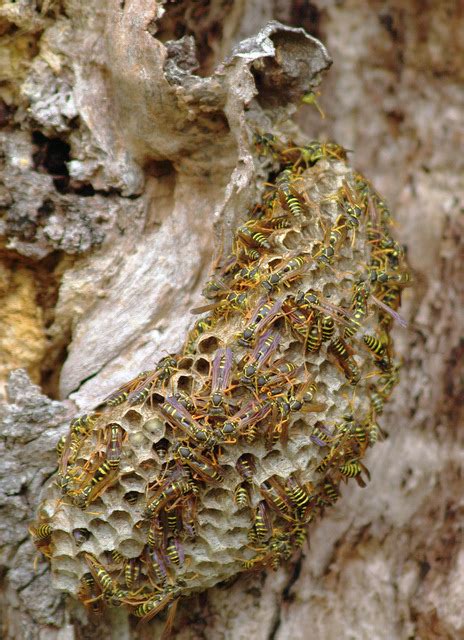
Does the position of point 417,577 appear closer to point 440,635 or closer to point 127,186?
point 440,635

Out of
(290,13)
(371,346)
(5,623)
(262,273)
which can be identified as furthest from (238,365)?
(290,13)

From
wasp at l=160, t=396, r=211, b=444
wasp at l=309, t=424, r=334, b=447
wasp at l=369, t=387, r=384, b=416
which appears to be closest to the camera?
wasp at l=160, t=396, r=211, b=444

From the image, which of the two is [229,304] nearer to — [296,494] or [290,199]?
[290,199]

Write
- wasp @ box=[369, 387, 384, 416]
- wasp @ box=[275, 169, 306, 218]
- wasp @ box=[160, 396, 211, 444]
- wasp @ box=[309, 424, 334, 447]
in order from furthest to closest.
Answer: wasp @ box=[369, 387, 384, 416]
wasp @ box=[275, 169, 306, 218]
wasp @ box=[309, 424, 334, 447]
wasp @ box=[160, 396, 211, 444]

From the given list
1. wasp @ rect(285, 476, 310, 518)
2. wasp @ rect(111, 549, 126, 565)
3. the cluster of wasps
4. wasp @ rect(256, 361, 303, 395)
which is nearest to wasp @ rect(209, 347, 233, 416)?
the cluster of wasps

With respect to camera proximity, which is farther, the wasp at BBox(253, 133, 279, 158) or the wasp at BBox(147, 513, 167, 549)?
the wasp at BBox(253, 133, 279, 158)

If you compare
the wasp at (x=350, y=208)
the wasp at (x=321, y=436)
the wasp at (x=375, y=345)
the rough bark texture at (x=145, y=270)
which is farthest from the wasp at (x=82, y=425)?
the wasp at (x=350, y=208)

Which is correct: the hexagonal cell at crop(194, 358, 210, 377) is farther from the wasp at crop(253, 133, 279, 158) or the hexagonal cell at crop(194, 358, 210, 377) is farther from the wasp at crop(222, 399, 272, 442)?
the wasp at crop(253, 133, 279, 158)

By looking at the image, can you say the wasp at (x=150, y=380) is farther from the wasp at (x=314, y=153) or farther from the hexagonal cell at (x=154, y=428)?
the wasp at (x=314, y=153)

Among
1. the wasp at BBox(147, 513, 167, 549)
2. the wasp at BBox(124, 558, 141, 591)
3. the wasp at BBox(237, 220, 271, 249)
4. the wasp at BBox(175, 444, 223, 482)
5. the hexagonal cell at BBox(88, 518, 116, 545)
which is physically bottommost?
the wasp at BBox(124, 558, 141, 591)
